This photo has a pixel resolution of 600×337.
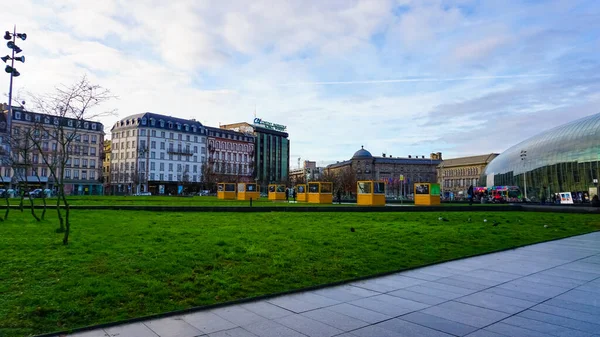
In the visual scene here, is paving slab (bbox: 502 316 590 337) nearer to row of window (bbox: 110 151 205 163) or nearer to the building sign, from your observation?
row of window (bbox: 110 151 205 163)

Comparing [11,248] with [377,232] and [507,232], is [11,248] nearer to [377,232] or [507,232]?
[377,232]

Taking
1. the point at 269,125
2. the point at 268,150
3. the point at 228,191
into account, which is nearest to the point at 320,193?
the point at 228,191

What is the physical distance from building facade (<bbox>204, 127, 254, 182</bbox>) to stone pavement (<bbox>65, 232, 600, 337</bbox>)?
344 ft

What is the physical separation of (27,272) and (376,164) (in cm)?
17982

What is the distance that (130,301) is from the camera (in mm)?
6855

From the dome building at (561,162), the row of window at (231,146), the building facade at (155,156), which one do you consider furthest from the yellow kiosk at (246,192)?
the row of window at (231,146)

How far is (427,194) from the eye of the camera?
44594mm

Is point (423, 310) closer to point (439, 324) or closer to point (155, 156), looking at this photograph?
point (439, 324)

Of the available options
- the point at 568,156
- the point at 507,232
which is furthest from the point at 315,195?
the point at 568,156

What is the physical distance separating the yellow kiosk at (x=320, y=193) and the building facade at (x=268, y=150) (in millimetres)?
83901

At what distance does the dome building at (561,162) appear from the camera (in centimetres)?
7694

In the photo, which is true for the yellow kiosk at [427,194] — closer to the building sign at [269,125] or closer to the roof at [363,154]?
the building sign at [269,125]

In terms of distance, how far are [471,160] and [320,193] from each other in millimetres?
151881

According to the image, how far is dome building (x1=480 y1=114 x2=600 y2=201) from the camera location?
76938 millimetres
